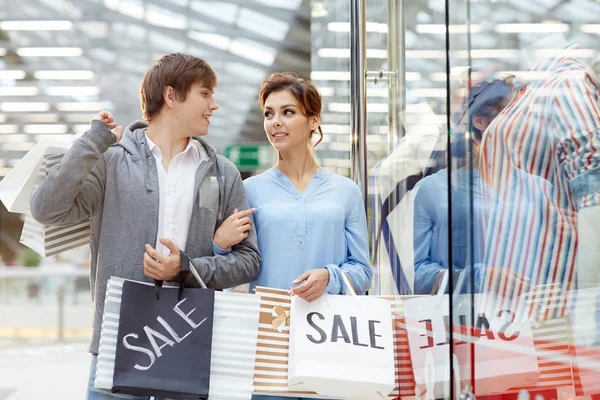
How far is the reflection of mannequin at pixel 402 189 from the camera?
190 centimetres

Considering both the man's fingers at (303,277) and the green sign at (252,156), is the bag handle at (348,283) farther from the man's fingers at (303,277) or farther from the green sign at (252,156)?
the green sign at (252,156)

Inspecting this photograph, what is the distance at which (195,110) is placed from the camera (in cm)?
192

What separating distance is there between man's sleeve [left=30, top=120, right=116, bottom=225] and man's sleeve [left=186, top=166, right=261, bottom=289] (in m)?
0.31

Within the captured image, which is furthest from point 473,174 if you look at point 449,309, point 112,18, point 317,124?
point 112,18

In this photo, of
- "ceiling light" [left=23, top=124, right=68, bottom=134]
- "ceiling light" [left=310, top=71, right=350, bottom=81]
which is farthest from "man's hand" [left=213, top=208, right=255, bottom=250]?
"ceiling light" [left=23, top=124, right=68, bottom=134]

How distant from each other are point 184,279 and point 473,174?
719mm

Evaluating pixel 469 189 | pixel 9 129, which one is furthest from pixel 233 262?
pixel 9 129

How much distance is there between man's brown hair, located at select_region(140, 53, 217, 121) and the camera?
1931mm

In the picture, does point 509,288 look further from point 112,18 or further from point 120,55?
point 120,55

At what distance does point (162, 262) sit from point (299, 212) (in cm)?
43

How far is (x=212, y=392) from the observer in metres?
1.75

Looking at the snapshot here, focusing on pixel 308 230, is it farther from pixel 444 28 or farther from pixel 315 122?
pixel 444 28

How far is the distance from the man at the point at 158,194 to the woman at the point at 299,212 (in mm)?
67

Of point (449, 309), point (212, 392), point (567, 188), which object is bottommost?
point (212, 392)
